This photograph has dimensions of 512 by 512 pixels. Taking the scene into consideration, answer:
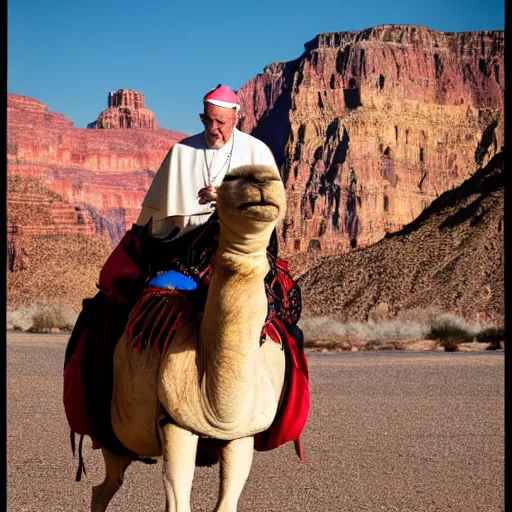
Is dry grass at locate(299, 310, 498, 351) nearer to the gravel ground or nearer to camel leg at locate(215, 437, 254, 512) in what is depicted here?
the gravel ground

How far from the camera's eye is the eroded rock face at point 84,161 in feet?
344

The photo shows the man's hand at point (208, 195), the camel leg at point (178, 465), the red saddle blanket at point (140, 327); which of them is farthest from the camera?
the red saddle blanket at point (140, 327)

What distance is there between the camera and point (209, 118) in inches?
210

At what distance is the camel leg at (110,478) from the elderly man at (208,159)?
1354mm

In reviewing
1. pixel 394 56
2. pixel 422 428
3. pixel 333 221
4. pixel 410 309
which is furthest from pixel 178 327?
pixel 394 56

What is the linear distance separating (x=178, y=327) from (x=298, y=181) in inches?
4037

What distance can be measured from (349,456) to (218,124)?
7.45m

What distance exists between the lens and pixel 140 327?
5.09m

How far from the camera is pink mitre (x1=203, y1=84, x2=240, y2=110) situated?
5273 mm

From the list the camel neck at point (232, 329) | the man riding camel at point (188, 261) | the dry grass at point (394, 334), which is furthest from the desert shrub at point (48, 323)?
the camel neck at point (232, 329)

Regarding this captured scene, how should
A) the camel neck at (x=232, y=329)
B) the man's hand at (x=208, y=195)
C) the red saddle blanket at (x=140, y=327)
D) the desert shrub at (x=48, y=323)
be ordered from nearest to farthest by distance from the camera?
the camel neck at (x=232, y=329) < the man's hand at (x=208, y=195) < the red saddle blanket at (x=140, y=327) < the desert shrub at (x=48, y=323)

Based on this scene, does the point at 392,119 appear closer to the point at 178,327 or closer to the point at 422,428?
the point at 422,428

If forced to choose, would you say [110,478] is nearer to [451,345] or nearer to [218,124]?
[218,124]

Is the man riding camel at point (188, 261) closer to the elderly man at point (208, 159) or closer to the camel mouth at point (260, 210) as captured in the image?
the elderly man at point (208, 159)
